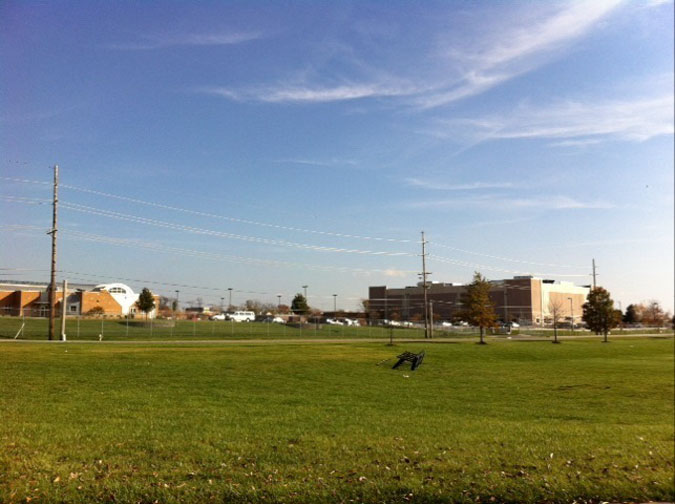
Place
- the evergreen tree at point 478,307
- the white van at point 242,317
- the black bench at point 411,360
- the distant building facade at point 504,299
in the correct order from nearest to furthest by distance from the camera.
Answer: the black bench at point 411,360
the evergreen tree at point 478,307
the white van at point 242,317
the distant building facade at point 504,299

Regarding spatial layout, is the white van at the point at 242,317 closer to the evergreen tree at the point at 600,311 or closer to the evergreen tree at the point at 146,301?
the evergreen tree at the point at 146,301

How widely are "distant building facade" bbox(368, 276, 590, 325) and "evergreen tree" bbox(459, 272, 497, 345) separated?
5860cm

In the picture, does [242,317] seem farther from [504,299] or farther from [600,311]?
[600,311]

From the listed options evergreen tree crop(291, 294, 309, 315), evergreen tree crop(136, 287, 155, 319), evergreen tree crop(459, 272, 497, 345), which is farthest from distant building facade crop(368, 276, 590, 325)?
evergreen tree crop(136, 287, 155, 319)

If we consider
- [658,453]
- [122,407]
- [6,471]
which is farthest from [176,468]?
[658,453]

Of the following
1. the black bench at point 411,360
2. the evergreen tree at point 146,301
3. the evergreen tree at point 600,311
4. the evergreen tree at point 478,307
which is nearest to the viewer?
the black bench at point 411,360

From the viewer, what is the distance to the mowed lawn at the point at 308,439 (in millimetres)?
7645

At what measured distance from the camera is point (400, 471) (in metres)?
8.57

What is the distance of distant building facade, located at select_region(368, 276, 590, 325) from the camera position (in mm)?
118375

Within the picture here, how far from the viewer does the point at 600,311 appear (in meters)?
69.1

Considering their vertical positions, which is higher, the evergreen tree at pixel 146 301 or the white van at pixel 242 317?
the evergreen tree at pixel 146 301

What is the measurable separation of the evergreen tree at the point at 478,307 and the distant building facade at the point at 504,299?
5860cm

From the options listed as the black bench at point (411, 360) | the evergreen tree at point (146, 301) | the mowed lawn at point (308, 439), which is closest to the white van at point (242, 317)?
the evergreen tree at point (146, 301)

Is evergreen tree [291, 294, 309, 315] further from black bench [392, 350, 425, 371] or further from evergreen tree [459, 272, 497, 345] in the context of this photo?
black bench [392, 350, 425, 371]
